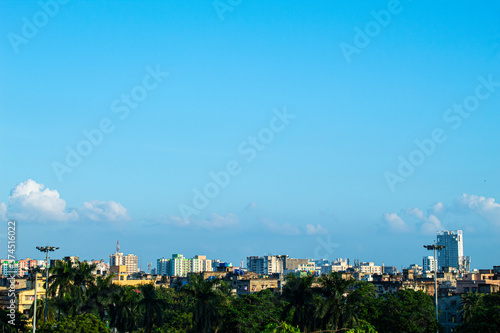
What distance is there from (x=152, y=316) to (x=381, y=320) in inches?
1181

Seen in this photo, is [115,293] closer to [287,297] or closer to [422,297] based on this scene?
[287,297]

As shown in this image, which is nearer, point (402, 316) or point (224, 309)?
point (402, 316)

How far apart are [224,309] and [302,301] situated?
19.3 m

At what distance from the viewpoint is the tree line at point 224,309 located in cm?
6397

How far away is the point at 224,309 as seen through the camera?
85.3m

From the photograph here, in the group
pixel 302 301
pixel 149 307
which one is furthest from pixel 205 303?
pixel 302 301

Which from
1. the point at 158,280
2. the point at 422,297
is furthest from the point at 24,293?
the point at 158,280

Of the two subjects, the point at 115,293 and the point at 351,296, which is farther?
the point at 115,293

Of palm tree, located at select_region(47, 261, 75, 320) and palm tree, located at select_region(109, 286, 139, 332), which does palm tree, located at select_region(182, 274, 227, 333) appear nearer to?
palm tree, located at select_region(109, 286, 139, 332)

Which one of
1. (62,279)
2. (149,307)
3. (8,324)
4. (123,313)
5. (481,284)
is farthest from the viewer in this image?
(481,284)

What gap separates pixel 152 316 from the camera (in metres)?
72.1

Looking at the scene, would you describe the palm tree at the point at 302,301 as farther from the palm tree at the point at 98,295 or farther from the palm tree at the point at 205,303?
the palm tree at the point at 98,295

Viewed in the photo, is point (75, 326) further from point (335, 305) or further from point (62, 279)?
point (335, 305)

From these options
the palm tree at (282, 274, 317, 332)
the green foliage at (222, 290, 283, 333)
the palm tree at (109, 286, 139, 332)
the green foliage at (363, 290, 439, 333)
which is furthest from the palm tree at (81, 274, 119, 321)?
the green foliage at (363, 290, 439, 333)
